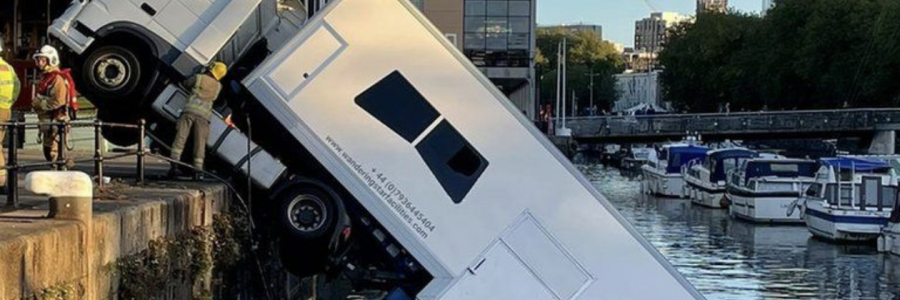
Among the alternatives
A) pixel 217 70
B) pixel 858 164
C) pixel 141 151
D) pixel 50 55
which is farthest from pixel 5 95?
pixel 858 164

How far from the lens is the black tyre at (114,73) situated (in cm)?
1362

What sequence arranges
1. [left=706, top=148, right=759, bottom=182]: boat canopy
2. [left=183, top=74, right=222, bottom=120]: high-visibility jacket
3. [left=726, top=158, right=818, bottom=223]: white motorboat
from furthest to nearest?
1. [left=706, top=148, right=759, bottom=182]: boat canopy
2. [left=726, top=158, right=818, bottom=223]: white motorboat
3. [left=183, top=74, right=222, bottom=120]: high-visibility jacket

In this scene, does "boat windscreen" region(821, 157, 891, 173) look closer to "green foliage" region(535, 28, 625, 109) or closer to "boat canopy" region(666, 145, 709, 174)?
"boat canopy" region(666, 145, 709, 174)

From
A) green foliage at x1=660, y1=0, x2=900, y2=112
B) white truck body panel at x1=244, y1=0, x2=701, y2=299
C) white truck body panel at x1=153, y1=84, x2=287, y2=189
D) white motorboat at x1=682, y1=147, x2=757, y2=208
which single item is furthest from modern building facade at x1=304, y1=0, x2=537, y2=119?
white truck body panel at x1=244, y1=0, x2=701, y2=299

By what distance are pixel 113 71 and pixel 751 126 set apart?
63.1m

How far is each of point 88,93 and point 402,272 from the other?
376cm

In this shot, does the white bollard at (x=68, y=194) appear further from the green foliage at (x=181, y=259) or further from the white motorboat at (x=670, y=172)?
the white motorboat at (x=670, y=172)

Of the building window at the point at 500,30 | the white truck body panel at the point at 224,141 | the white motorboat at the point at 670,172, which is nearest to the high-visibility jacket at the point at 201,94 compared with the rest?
the white truck body panel at the point at 224,141

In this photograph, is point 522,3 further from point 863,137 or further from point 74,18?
point 74,18

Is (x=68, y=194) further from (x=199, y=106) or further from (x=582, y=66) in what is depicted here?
(x=582, y=66)

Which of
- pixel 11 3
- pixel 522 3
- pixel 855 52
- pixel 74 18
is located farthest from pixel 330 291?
pixel 855 52

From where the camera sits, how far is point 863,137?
73625mm

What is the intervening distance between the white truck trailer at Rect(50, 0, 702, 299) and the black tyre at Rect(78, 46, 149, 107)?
54.4 inches

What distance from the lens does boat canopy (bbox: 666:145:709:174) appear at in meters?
59.8
